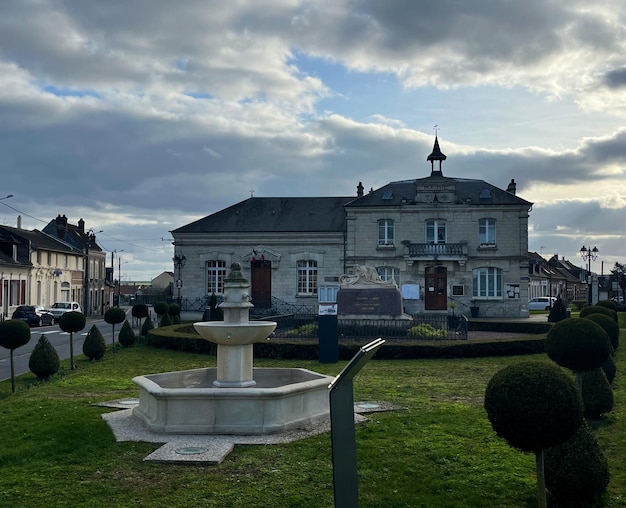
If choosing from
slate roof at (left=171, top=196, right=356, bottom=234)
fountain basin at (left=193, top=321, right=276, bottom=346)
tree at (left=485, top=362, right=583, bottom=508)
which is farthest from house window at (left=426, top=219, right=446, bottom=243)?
tree at (left=485, top=362, right=583, bottom=508)

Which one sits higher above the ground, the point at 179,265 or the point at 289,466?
the point at 179,265

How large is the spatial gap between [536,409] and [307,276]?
3914cm

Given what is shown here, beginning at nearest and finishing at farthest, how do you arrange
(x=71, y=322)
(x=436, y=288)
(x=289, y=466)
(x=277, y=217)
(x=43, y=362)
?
(x=289, y=466) → (x=43, y=362) → (x=71, y=322) → (x=436, y=288) → (x=277, y=217)

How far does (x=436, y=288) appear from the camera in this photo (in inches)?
Answer: 1688

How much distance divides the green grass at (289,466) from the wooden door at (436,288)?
2951 centimetres

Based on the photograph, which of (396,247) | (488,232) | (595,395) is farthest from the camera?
(396,247)

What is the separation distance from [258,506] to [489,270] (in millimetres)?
37875

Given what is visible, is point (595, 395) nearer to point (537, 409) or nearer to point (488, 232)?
point (537, 409)

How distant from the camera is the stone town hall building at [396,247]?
42.6 m

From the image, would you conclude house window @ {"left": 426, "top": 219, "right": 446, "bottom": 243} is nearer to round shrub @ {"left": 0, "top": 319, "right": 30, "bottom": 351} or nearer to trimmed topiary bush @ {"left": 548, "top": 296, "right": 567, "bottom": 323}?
trimmed topiary bush @ {"left": 548, "top": 296, "right": 567, "bottom": 323}

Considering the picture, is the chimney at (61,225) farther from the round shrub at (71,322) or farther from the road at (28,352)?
the round shrub at (71,322)

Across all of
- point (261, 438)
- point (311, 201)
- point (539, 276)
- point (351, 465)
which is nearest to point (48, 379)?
point (261, 438)

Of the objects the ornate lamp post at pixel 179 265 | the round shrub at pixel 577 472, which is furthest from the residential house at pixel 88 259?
the round shrub at pixel 577 472

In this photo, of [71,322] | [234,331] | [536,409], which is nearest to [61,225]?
[71,322]
